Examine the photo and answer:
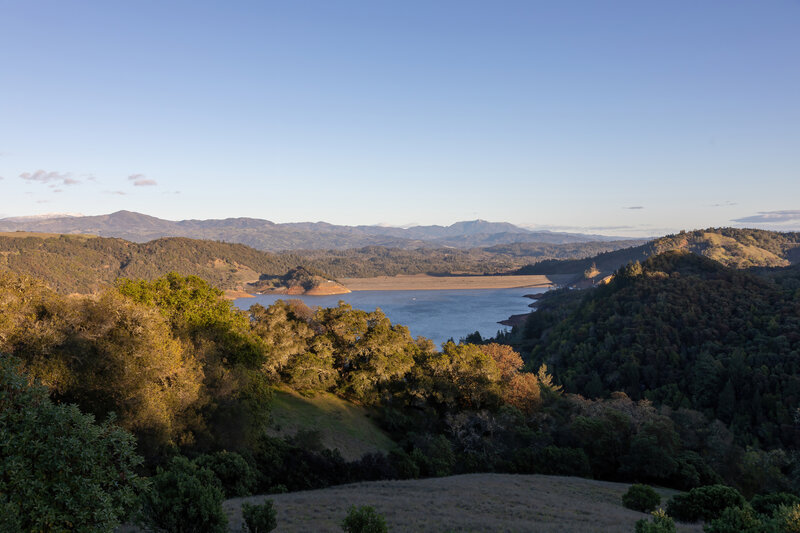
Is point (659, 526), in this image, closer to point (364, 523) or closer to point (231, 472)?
point (364, 523)

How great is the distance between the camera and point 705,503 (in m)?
16.6

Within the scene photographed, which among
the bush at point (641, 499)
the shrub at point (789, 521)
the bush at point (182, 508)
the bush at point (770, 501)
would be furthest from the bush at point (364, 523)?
the bush at point (770, 501)

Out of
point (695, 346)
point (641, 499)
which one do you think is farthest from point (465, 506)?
point (695, 346)

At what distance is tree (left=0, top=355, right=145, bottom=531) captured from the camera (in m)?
6.82

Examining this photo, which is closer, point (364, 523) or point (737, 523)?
point (364, 523)

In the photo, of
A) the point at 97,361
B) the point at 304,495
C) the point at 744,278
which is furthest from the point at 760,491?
the point at 744,278

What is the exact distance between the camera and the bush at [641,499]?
18.8 meters

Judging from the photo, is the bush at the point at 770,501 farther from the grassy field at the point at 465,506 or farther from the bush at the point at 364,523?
the bush at the point at 364,523

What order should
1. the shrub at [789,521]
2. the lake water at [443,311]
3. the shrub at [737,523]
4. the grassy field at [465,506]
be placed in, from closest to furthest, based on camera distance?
1. the shrub at [789,521]
2. the shrub at [737,523]
3. the grassy field at [465,506]
4. the lake water at [443,311]

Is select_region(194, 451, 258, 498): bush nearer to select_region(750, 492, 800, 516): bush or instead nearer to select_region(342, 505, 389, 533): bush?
select_region(342, 505, 389, 533): bush

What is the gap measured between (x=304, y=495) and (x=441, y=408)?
22163 millimetres

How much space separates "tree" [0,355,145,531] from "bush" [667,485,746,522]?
18609 mm

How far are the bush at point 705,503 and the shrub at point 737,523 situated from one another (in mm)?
7355

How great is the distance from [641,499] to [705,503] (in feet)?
9.44
